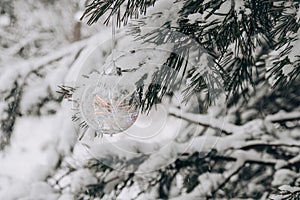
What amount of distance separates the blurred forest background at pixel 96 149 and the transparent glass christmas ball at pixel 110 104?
59 centimetres

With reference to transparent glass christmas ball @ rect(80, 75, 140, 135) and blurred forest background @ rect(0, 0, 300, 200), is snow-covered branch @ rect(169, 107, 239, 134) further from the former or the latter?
transparent glass christmas ball @ rect(80, 75, 140, 135)

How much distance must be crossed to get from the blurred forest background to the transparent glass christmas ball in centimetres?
59

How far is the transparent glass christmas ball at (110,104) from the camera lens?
0.77 metres

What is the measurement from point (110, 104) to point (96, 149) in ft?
2.11

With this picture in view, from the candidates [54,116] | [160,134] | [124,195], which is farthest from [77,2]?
[124,195]

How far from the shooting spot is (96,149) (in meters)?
1.41

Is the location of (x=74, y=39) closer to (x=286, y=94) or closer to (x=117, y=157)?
(x=117, y=157)

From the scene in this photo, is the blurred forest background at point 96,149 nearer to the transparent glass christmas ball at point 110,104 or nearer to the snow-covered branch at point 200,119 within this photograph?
the snow-covered branch at point 200,119

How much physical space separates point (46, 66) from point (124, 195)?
475 mm

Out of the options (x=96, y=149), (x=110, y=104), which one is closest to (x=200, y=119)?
(x=96, y=149)

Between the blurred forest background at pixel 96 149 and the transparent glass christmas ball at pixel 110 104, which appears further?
the blurred forest background at pixel 96 149

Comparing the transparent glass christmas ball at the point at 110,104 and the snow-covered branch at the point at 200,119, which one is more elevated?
the transparent glass christmas ball at the point at 110,104

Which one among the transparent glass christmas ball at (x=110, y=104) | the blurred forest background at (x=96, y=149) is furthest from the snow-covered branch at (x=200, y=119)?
the transparent glass christmas ball at (x=110, y=104)

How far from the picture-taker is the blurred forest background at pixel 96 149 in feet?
4.69
